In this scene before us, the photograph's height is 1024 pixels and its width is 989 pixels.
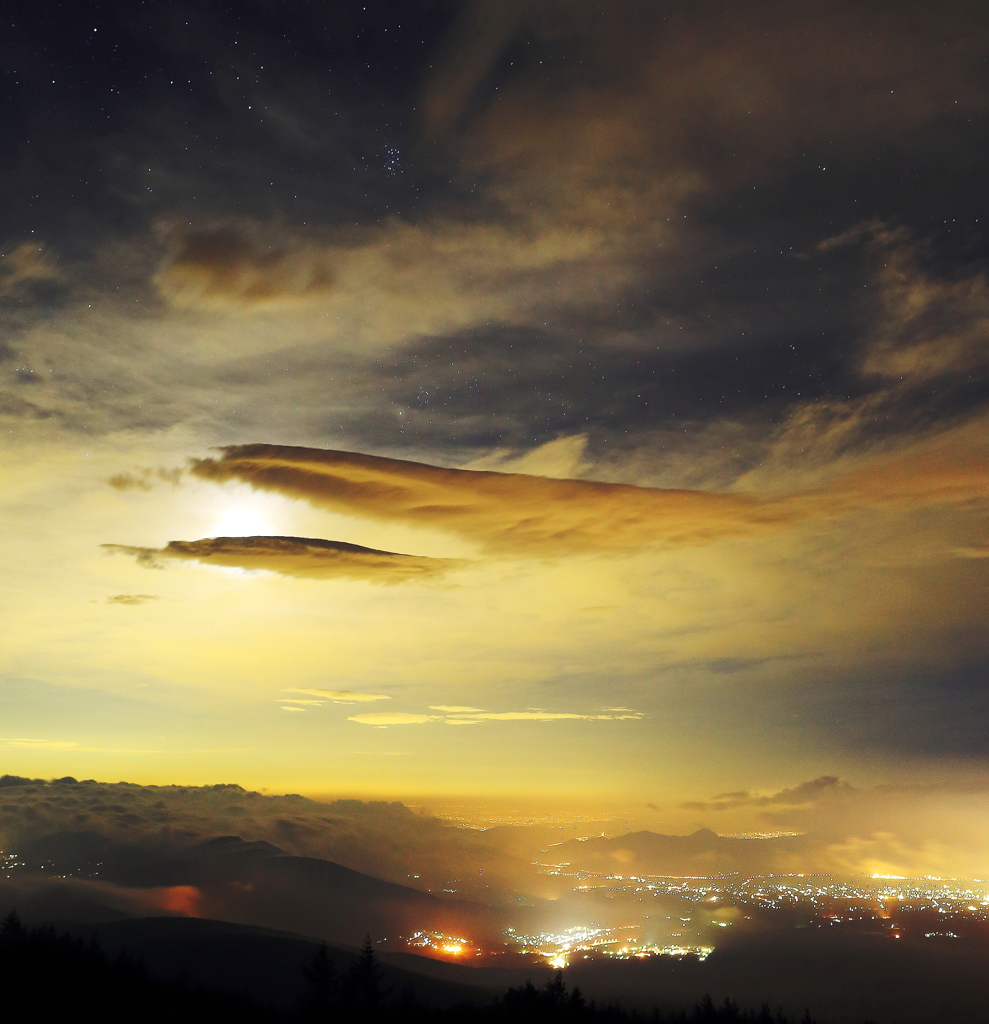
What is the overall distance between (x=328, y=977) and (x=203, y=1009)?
52.3 metres

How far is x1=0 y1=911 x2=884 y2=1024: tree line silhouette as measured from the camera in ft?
406

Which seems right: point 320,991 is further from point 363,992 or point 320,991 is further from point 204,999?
point 204,999

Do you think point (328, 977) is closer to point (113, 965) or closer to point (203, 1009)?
point (203, 1009)

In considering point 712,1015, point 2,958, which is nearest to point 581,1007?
point 712,1015

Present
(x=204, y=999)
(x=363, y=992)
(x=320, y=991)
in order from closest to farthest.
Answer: (x=320, y=991) < (x=363, y=992) < (x=204, y=999)

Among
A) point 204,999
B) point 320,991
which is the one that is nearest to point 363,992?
point 320,991

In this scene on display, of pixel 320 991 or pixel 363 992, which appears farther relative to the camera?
pixel 363 992

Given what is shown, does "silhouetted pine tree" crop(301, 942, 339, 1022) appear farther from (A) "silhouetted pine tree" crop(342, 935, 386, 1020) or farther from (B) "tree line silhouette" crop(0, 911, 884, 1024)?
(A) "silhouetted pine tree" crop(342, 935, 386, 1020)

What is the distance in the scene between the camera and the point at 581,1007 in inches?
6019

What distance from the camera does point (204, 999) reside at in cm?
17238

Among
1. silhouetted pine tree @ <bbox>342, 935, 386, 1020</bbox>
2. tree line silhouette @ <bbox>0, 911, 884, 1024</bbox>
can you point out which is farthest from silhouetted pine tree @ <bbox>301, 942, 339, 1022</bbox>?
silhouetted pine tree @ <bbox>342, 935, 386, 1020</bbox>

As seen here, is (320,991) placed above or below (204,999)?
above

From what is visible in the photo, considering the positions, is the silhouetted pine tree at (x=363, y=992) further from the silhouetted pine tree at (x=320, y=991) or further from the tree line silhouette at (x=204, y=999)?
the silhouetted pine tree at (x=320, y=991)

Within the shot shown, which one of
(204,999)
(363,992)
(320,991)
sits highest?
(320,991)
